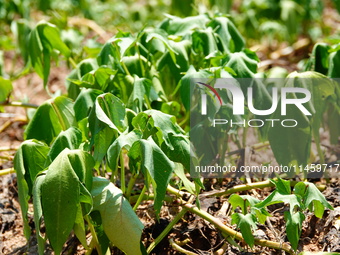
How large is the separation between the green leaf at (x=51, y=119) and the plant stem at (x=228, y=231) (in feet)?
1.36

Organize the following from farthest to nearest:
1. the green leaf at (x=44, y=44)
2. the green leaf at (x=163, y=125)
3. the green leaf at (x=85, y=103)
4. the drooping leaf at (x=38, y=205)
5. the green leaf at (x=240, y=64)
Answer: the green leaf at (x=44, y=44)
the green leaf at (x=240, y=64)
the green leaf at (x=85, y=103)
the green leaf at (x=163, y=125)
the drooping leaf at (x=38, y=205)

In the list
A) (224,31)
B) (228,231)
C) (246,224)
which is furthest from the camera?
(224,31)

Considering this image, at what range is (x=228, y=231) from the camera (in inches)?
62.4

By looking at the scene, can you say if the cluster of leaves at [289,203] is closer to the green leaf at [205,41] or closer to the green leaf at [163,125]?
the green leaf at [163,125]

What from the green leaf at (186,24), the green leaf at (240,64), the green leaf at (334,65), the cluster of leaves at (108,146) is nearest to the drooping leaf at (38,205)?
the cluster of leaves at (108,146)

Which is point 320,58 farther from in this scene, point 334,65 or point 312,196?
point 312,196

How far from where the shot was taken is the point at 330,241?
1.60 m

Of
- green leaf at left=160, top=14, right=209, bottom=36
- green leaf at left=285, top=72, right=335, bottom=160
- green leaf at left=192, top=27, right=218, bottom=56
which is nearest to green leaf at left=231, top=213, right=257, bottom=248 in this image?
green leaf at left=285, top=72, right=335, bottom=160

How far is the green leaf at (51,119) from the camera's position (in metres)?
1.71

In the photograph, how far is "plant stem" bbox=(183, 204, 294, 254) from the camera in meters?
1.54

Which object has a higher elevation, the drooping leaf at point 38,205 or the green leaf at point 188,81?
the green leaf at point 188,81

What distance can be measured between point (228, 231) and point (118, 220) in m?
0.32

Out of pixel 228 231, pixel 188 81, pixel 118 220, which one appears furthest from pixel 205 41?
pixel 118 220

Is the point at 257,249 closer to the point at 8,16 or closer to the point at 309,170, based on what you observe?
the point at 309,170
